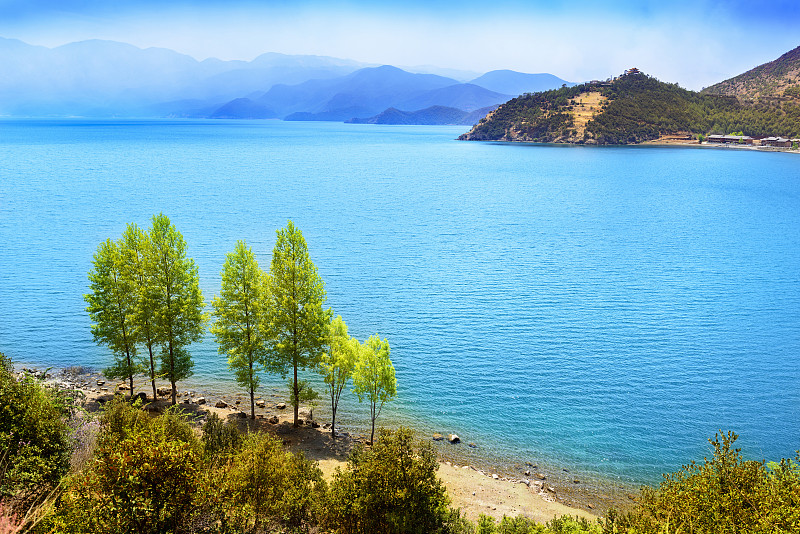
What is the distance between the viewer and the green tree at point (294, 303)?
113 ft

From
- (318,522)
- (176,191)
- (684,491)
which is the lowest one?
(318,522)

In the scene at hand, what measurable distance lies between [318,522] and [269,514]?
2353 mm

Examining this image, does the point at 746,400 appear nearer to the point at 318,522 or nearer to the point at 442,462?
A: the point at 442,462

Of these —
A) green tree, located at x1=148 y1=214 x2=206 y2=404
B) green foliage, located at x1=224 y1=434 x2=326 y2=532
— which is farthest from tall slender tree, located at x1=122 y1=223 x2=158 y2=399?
green foliage, located at x1=224 y1=434 x2=326 y2=532

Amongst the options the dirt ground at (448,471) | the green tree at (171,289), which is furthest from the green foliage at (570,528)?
the green tree at (171,289)

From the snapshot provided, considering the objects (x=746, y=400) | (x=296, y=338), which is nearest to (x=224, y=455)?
(x=296, y=338)

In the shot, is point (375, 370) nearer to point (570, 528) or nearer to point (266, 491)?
point (266, 491)

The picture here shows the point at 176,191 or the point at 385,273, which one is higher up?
the point at 176,191

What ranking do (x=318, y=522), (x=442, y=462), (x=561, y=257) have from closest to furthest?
(x=318, y=522)
(x=442, y=462)
(x=561, y=257)

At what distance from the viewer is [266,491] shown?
20.6 metres

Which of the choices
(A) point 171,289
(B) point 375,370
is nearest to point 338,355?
(B) point 375,370

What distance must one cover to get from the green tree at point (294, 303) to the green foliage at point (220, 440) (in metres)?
7.09

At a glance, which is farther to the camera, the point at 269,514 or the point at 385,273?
the point at 385,273

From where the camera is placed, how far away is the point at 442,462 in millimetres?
33750
